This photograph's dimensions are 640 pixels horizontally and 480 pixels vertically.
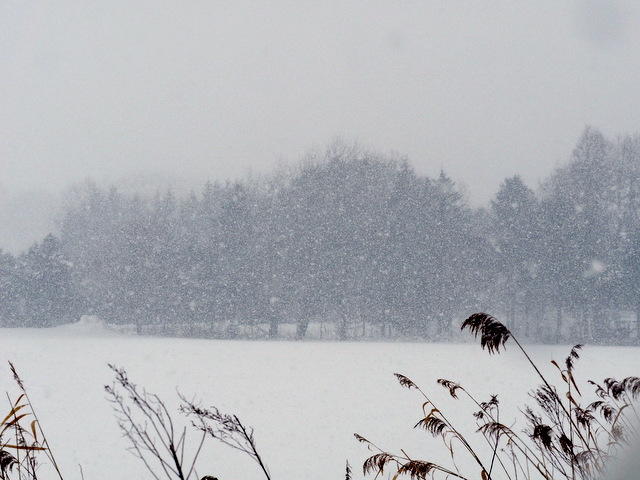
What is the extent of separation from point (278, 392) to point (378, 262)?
86.6 ft

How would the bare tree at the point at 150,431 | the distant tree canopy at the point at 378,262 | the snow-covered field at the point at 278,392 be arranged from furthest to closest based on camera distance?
the distant tree canopy at the point at 378,262 → the snow-covered field at the point at 278,392 → the bare tree at the point at 150,431

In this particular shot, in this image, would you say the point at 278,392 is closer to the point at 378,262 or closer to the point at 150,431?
the point at 150,431

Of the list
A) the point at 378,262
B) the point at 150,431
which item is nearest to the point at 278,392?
the point at 150,431

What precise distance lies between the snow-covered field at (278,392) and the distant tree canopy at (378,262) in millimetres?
11823

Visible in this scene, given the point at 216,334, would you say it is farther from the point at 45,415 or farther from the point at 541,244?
the point at 45,415

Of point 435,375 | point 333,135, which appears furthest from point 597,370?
point 333,135

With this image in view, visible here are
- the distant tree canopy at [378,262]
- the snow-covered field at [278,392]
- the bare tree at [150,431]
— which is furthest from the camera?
the distant tree canopy at [378,262]

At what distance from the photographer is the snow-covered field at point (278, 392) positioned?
8484 millimetres

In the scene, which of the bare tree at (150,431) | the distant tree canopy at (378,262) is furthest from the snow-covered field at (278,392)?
the distant tree canopy at (378,262)

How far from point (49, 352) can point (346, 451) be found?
61.2 feet

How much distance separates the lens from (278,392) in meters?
13.9

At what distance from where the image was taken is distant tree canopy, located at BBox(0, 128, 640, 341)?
1454 inches

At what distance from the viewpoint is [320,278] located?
38.9 m

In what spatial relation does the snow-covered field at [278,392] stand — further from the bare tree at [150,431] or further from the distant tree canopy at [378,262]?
the distant tree canopy at [378,262]
